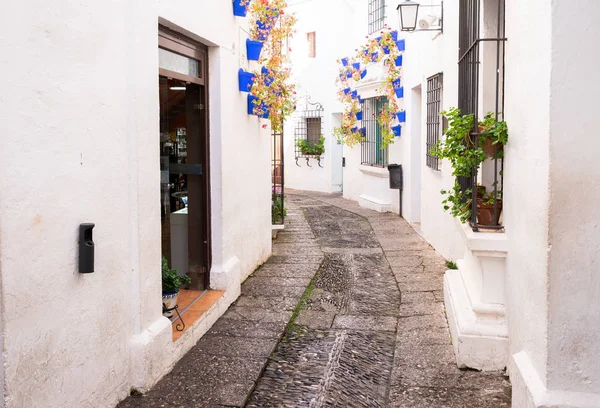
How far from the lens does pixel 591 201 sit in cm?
326

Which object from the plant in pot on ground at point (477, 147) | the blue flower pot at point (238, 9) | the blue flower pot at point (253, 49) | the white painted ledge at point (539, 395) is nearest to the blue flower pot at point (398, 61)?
the blue flower pot at point (253, 49)

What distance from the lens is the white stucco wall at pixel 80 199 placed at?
9.82 ft

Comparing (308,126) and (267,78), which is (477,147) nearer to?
(267,78)

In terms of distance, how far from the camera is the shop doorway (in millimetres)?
6066

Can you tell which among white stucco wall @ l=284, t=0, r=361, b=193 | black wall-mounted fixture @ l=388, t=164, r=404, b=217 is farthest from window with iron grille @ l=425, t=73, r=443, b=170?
white stucco wall @ l=284, t=0, r=361, b=193

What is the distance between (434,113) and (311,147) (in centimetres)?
875

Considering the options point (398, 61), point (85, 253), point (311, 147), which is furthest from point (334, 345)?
point (311, 147)

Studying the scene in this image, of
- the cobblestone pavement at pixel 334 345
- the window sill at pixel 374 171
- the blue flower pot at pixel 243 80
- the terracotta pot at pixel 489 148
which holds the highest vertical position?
the blue flower pot at pixel 243 80

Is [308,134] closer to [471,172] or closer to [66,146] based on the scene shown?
[471,172]

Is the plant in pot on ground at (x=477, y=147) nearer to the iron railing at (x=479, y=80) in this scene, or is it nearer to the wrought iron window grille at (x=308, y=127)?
the iron railing at (x=479, y=80)

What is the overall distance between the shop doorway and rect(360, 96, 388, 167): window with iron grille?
784 centimetres

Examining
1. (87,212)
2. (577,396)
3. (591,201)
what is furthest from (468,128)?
(87,212)

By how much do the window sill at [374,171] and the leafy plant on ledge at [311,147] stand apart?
3077mm

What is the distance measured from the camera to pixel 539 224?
3.48 m
